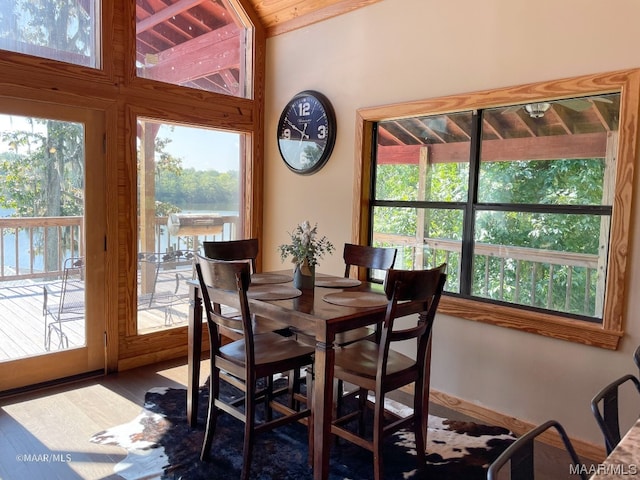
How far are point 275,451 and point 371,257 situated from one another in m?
1.32

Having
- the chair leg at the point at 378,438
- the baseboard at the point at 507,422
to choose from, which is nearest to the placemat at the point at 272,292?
the chair leg at the point at 378,438

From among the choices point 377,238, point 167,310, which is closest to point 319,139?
point 377,238

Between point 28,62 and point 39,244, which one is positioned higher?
point 28,62

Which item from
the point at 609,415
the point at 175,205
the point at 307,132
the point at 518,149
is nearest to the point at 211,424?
the point at 609,415

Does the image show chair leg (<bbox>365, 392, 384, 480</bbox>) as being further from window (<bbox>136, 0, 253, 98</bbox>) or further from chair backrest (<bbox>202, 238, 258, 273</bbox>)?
window (<bbox>136, 0, 253, 98</bbox>)

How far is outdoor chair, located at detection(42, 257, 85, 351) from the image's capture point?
330 cm

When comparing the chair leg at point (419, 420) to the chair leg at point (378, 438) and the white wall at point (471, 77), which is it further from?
the white wall at point (471, 77)

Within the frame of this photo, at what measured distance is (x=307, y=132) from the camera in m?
3.97

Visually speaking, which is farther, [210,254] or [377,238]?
[377,238]

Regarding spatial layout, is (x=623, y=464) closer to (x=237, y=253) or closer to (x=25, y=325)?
(x=237, y=253)

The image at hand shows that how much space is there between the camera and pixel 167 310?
3941 millimetres

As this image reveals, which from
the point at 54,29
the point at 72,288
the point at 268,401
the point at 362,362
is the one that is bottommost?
the point at 268,401

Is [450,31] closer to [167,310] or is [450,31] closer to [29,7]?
[29,7]

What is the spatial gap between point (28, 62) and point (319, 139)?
6.93ft
